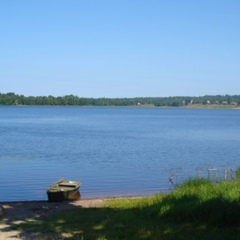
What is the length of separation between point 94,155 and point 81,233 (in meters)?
31.3

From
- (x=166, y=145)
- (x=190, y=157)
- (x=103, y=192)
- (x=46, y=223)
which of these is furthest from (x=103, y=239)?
(x=166, y=145)

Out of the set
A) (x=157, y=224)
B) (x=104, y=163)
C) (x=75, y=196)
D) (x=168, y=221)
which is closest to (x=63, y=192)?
(x=75, y=196)

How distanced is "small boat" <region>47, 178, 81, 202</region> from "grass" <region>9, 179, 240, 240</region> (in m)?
6.80

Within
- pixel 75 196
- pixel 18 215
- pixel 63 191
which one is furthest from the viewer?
pixel 75 196

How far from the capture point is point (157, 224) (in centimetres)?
1023

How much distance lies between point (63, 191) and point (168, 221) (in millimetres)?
10307

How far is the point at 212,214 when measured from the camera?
1013 cm

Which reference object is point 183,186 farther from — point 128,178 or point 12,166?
point 12,166

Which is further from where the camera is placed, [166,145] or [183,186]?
[166,145]

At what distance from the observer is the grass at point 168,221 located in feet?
30.6

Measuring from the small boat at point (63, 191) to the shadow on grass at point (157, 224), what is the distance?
7.23 meters

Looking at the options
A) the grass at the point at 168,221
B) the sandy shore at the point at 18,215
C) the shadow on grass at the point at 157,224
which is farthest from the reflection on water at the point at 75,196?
the shadow on grass at the point at 157,224

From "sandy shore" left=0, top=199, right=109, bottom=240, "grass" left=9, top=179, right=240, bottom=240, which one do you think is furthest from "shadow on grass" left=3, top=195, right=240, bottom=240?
"sandy shore" left=0, top=199, right=109, bottom=240

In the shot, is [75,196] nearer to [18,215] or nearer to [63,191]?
[63,191]
